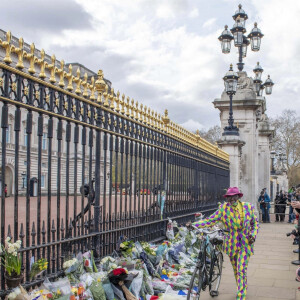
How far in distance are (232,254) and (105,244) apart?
1.79 metres

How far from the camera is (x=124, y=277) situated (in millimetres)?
4965

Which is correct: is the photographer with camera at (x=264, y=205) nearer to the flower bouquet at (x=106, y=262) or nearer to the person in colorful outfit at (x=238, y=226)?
the person in colorful outfit at (x=238, y=226)

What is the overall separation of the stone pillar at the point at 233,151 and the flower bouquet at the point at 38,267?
1207 centimetres

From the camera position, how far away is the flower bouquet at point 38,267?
4.37m

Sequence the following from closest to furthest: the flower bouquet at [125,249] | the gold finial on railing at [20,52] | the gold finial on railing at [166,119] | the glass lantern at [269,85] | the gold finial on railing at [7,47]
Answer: the gold finial on railing at [7,47]
the gold finial on railing at [20,52]
the flower bouquet at [125,249]
the gold finial on railing at [166,119]
the glass lantern at [269,85]

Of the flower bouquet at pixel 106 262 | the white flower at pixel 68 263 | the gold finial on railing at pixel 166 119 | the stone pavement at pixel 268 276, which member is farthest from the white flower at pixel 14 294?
the gold finial on railing at pixel 166 119

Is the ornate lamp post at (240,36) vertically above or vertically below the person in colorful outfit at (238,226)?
above

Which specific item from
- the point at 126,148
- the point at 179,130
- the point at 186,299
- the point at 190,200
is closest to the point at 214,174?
the point at 190,200

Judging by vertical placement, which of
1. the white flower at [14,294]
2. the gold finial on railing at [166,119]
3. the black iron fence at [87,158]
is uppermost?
the gold finial on railing at [166,119]

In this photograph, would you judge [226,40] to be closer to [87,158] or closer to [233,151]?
[233,151]

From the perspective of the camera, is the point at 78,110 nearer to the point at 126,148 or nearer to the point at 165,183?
the point at 126,148

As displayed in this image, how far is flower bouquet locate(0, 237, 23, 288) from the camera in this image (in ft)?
12.9

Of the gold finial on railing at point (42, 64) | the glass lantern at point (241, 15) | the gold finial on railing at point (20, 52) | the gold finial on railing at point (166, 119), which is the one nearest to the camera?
the gold finial on railing at point (20, 52)

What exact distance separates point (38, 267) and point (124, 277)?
1.04m
